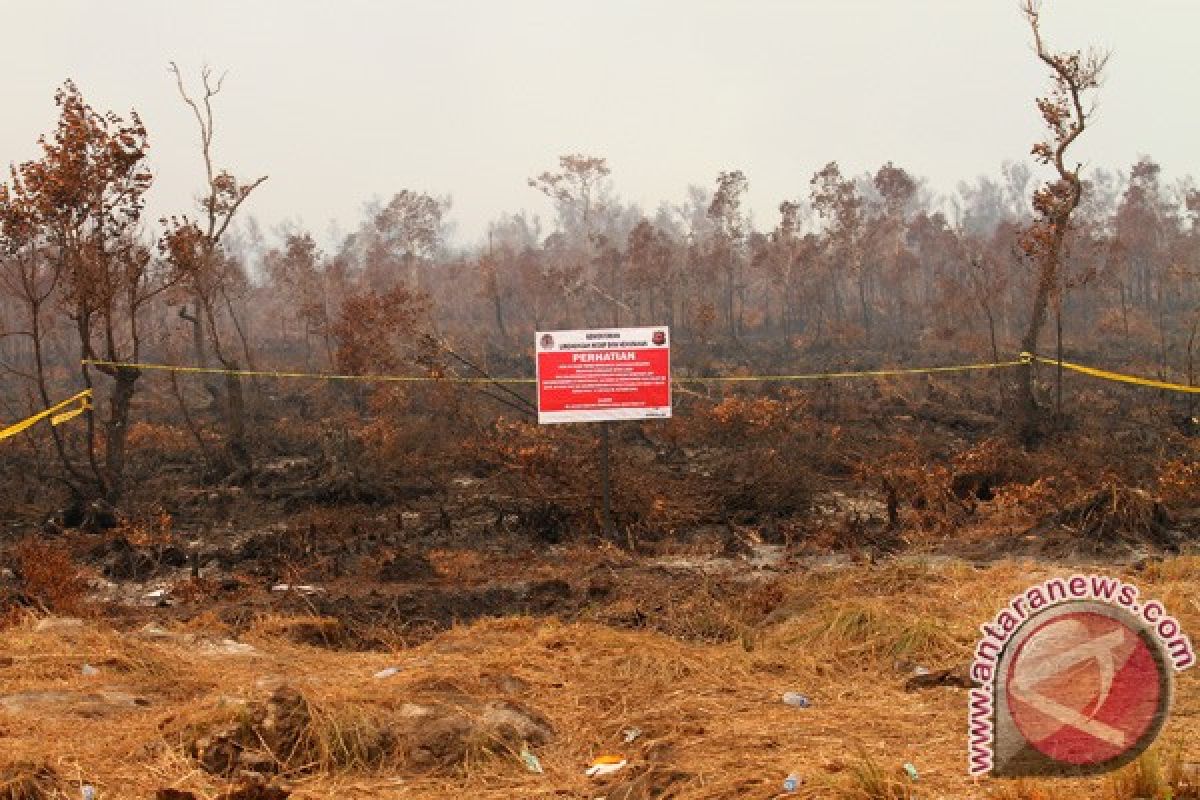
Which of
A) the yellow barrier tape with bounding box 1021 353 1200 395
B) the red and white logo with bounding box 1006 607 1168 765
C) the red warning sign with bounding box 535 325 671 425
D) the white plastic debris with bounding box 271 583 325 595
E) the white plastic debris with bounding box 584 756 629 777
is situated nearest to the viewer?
the red and white logo with bounding box 1006 607 1168 765

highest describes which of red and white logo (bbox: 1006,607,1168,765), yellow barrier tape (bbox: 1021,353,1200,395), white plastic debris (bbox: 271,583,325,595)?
yellow barrier tape (bbox: 1021,353,1200,395)

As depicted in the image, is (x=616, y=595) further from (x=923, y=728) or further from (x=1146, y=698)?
(x=1146, y=698)

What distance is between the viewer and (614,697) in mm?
5281

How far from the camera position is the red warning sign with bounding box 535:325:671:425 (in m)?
10.3

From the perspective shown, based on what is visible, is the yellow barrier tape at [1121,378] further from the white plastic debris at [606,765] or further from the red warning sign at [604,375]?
the white plastic debris at [606,765]

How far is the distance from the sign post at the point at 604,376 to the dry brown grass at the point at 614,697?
3280 mm

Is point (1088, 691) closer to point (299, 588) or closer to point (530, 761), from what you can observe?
point (530, 761)

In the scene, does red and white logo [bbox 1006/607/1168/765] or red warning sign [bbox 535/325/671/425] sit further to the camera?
red warning sign [bbox 535/325/671/425]

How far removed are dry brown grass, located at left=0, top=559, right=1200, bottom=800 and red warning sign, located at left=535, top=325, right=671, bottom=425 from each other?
328cm

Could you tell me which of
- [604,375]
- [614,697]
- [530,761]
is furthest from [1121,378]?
[530,761]

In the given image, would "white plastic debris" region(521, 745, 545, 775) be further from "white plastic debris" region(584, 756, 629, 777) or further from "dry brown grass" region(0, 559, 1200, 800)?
"white plastic debris" region(584, 756, 629, 777)

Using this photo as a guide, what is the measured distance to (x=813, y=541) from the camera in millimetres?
10586

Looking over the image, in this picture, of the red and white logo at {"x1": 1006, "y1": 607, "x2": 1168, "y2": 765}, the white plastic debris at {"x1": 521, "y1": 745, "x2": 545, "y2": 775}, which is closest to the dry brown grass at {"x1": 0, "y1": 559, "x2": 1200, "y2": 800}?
the white plastic debris at {"x1": 521, "y1": 745, "x2": 545, "y2": 775}

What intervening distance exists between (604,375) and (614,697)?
215 inches
